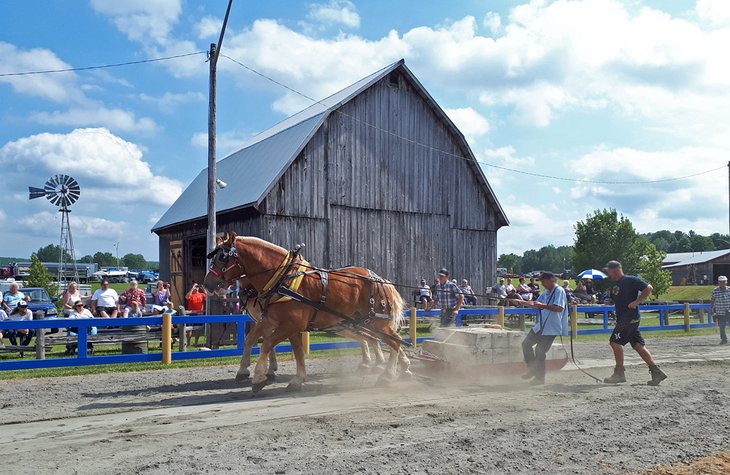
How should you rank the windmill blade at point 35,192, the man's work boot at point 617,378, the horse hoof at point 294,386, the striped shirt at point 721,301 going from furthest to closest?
1. the windmill blade at point 35,192
2. the striped shirt at point 721,301
3. the man's work boot at point 617,378
4. the horse hoof at point 294,386

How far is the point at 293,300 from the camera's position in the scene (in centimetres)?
880

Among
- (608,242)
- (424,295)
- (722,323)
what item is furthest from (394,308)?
(608,242)

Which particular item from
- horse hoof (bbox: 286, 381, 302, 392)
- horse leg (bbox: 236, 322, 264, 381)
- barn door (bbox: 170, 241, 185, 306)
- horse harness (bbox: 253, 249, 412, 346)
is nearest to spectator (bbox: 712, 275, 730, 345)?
horse harness (bbox: 253, 249, 412, 346)

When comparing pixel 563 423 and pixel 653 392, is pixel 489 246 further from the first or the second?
pixel 563 423

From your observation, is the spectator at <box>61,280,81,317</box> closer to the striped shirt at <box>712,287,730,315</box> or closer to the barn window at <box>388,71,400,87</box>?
the barn window at <box>388,71,400,87</box>

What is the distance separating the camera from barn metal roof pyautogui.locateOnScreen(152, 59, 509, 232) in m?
19.6

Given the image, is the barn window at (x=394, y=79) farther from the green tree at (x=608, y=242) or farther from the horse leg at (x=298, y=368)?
the green tree at (x=608, y=242)

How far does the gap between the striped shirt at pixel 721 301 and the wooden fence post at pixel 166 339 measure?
1486 cm

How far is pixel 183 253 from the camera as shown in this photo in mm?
24828

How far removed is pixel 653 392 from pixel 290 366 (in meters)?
6.41

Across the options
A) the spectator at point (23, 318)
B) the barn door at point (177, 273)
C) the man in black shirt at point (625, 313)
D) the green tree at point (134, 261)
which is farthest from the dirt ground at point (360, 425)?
the green tree at point (134, 261)

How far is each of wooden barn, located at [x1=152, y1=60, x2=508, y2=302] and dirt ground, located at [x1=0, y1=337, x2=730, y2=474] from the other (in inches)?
393

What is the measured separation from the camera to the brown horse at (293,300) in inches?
345

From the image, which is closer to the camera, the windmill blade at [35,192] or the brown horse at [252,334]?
the brown horse at [252,334]
